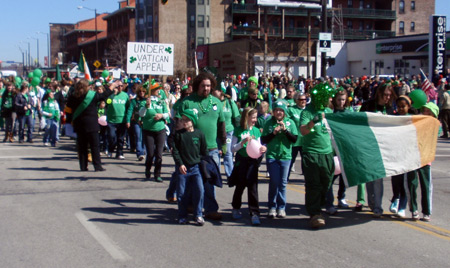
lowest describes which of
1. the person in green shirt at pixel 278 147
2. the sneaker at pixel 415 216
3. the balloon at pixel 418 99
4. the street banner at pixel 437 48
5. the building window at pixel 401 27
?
the sneaker at pixel 415 216

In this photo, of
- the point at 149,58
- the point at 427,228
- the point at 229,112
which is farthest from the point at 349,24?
the point at 427,228

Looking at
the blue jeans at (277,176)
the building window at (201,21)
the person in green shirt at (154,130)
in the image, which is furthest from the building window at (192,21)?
the blue jeans at (277,176)

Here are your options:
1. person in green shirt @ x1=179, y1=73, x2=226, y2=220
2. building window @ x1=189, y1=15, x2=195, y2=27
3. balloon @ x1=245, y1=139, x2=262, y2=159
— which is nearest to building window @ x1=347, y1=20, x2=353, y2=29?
building window @ x1=189, y1=15, x2=195, y2=27

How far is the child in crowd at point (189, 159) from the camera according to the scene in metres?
7.48

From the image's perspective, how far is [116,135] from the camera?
15.0 metres

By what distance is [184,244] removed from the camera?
6.60 metres

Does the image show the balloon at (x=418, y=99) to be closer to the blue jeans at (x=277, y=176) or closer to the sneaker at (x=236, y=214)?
the blue jeans at (x=277, y=176)

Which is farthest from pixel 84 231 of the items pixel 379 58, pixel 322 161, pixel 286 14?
pixel 286 14

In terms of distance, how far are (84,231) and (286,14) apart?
240ft

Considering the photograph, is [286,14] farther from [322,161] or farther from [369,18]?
[322,161]

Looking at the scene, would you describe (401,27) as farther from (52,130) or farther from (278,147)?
(278,147)

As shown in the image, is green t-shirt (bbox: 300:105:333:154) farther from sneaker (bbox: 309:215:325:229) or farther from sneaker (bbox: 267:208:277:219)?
sneaker (bbox: 267:208:277:219)

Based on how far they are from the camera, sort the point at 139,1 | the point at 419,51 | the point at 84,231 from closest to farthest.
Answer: the point at 84,231
the point at 419,51
the point at 139,1

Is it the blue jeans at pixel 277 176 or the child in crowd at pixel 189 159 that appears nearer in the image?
the child in crowd at pixel 189 159
